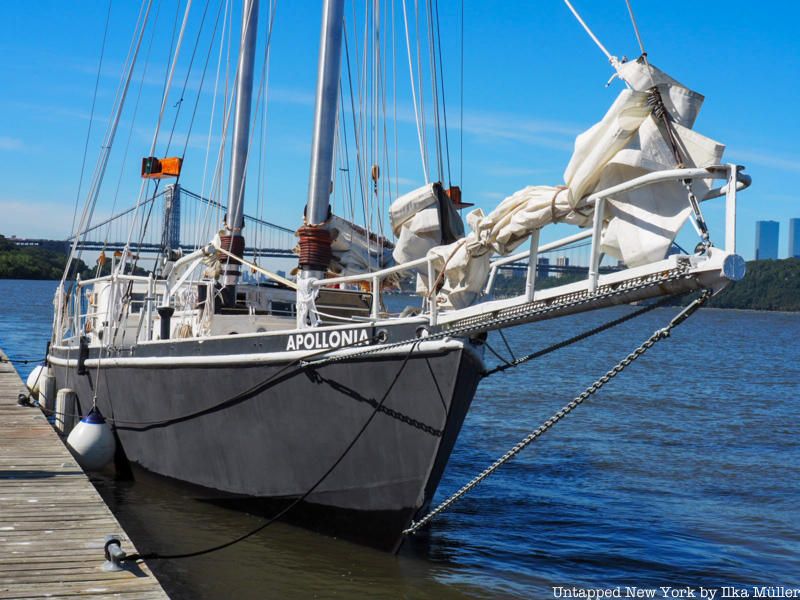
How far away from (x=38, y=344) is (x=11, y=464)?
31.2m

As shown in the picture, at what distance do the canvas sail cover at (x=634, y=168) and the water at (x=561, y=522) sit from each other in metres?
4.16

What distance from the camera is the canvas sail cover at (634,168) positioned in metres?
7.39

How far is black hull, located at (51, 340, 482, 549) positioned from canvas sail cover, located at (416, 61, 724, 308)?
1.81 m

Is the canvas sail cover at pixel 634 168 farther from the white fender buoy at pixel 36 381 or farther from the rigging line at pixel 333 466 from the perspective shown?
the white fender buoy at pixel 36 381

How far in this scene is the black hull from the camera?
9492 millimetres

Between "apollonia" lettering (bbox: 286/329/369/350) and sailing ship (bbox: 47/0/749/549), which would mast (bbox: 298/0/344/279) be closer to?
sailing ship (bbox: 47/0/749/549)

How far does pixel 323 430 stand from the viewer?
33.6 feet

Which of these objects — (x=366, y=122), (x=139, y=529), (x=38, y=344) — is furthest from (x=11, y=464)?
(x=38, y=344)

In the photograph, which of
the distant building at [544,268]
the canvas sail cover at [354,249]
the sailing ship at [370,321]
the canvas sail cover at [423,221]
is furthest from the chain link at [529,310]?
the canvas sail cover at [354,249]

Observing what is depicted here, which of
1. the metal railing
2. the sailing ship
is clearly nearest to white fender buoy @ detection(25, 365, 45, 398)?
the sailing ship

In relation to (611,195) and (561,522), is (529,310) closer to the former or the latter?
(611,195)

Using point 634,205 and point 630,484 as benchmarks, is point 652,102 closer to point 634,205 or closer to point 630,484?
point 634,205

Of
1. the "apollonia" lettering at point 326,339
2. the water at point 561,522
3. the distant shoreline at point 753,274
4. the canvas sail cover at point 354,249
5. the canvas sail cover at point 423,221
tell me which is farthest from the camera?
the distant shoreline at point 753,274

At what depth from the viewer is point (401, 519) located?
9938 millimetres
